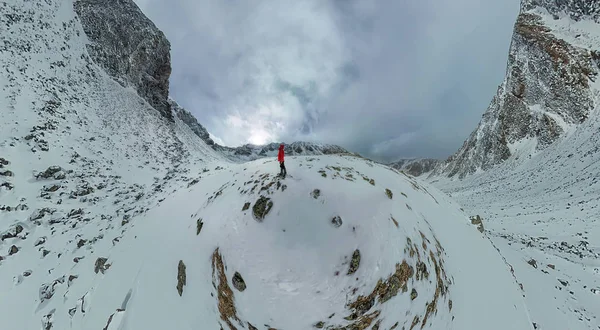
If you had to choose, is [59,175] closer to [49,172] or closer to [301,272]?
[49,172]

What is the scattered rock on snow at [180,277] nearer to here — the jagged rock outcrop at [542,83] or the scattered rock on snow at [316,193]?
the scattered rock on snow at [316,193]

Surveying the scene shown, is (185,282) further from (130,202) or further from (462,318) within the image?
(130,202)

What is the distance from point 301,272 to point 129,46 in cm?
4613

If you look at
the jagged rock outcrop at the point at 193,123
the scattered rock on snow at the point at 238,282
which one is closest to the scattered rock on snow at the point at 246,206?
the scattered rock on snow at the point at 238,282

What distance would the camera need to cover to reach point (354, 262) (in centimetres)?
584

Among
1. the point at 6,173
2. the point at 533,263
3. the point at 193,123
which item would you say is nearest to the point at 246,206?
the point at 6,173

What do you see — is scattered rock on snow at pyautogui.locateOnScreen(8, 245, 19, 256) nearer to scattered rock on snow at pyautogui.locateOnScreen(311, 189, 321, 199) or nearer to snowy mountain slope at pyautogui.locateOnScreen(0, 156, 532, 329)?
snowy mountain slope at pyautogui.locateOnScreen(0, 156, 532, 329)

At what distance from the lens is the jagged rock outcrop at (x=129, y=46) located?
34.0 m

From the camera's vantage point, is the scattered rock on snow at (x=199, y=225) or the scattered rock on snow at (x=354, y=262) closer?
Answer: the scattered rock on snow at (x=354, y=262)

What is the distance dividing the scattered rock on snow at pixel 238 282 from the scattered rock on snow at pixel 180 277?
2.12 metres

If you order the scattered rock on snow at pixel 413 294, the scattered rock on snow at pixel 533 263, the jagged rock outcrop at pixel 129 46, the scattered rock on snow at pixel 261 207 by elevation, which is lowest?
the scattered rock on snow at pixel 413 294

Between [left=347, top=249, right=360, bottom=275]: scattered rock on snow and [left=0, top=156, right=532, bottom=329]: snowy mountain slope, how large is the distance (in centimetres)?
3

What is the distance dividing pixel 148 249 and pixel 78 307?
8.19 feet

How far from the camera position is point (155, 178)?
21.5 metres
